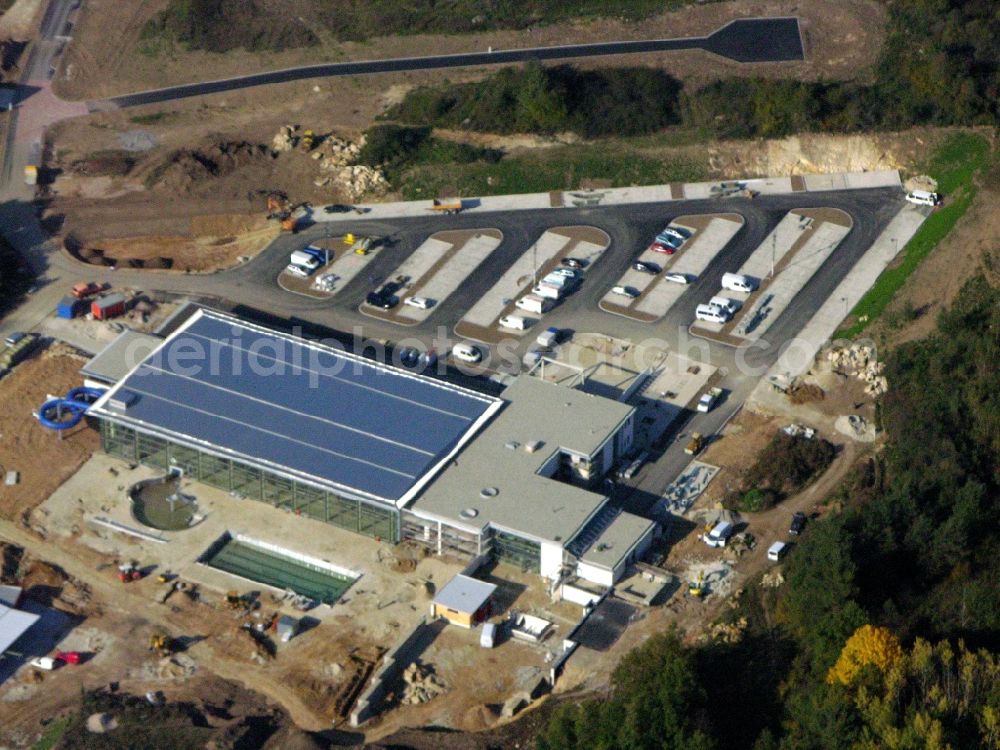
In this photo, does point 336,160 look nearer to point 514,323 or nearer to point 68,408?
point 514,323

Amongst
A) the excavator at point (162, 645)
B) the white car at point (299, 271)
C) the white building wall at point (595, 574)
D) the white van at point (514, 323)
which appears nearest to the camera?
the excavator at point (162, 645)

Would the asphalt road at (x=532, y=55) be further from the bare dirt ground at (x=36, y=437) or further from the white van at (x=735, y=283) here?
the bare dirt ground at (x=36, y=437)

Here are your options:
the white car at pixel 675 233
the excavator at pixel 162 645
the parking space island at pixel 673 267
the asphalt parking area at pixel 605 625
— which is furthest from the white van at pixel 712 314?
the excavator at pixel 162 645

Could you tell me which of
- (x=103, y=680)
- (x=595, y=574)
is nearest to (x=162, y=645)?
(x=103, y=680)

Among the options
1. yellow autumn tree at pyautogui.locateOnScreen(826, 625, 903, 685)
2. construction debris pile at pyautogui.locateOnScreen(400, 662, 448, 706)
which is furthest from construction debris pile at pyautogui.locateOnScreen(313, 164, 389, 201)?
yellow autumn tree at pyautogui.locateOnScreen(826, 625, 903, 685)

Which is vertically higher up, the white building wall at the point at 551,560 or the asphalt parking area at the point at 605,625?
the white building wall at the point at 551,560

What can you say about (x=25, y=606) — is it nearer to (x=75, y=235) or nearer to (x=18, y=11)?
(x=75, y=235)

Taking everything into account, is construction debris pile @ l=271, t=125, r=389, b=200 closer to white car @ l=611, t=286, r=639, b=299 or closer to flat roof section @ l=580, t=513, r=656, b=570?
white car @ l=611, t=286, r=639, b=299
